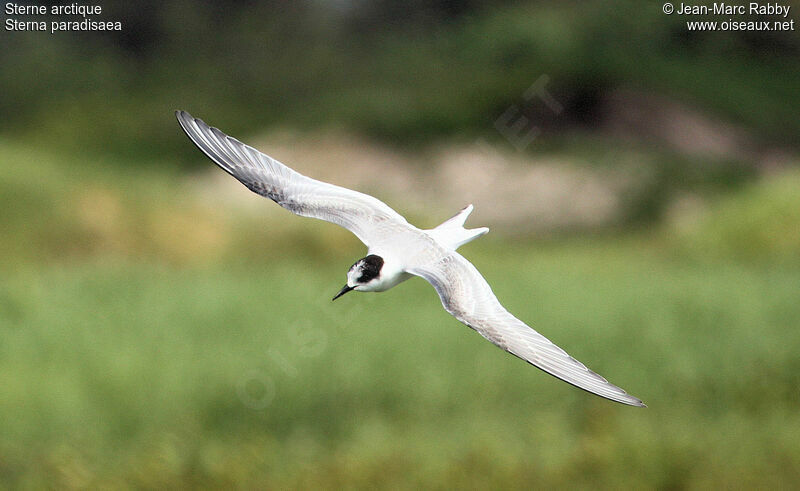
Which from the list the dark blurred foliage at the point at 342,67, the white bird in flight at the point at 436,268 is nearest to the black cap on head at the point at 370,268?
the white bird in flight at the point at 436,268

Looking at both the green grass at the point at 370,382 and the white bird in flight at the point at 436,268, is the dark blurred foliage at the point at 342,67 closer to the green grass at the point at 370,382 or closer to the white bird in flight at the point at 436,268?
the green grass at the point at 370,382

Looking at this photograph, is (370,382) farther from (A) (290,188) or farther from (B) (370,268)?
(B) (370,268)

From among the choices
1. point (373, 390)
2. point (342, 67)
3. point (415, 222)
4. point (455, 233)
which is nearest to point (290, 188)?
point (455, 233)

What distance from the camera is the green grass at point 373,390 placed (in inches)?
176

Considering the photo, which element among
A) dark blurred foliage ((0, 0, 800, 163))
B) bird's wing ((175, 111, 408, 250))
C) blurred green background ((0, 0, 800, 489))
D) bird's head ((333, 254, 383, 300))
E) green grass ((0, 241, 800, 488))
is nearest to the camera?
bird's head ((333, 254, 383, 300))

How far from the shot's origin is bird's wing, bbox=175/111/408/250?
1.20m

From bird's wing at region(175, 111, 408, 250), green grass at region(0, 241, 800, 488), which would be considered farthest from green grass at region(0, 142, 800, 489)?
bird's wing at region(175, 111, 408, 250)

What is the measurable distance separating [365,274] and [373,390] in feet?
13.6

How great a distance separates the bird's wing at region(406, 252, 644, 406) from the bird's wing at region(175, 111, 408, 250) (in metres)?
0.09

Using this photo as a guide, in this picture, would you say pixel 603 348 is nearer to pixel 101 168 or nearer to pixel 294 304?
pixel 294 304

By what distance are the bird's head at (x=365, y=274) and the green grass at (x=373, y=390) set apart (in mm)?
2705

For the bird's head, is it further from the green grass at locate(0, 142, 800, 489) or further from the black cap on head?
the green grass at locate(0, 142, 800, 489)

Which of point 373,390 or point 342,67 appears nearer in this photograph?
point 373,390

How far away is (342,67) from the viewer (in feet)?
44.6
